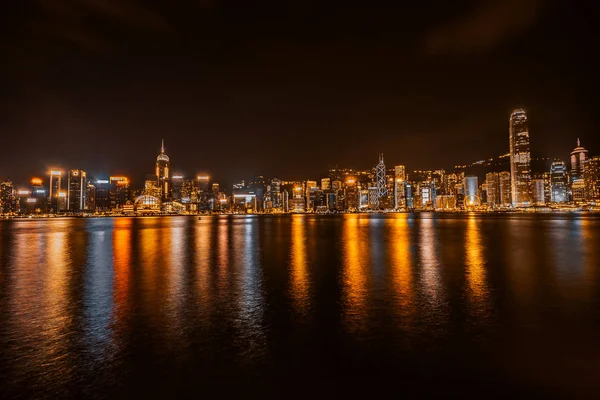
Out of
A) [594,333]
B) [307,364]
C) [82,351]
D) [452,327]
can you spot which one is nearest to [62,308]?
[82,351]

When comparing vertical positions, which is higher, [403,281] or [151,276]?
[151,276]

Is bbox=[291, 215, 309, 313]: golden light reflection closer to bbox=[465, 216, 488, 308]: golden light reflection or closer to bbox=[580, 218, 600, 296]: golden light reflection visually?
bbox=[465, 216, 488, 308]: golden light reflection

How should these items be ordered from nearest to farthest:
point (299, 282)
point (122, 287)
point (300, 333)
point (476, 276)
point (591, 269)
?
point (300, 333) → point (122, 287) → point (299, 282) → point (476, 276) → point (591, 269)

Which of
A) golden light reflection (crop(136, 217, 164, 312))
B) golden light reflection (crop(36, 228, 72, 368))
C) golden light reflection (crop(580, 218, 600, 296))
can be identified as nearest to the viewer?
golden light reflection (crop(36, 228, 72, 368))

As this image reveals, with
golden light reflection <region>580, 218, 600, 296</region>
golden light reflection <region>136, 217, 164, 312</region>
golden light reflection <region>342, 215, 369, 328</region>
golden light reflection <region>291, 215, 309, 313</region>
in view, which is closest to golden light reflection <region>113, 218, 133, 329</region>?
golden light reflection <region>136, 217, 164, 312</region>

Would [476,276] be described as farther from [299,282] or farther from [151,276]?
[151,276]

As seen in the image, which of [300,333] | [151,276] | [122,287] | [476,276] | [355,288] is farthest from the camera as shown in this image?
[151,276]

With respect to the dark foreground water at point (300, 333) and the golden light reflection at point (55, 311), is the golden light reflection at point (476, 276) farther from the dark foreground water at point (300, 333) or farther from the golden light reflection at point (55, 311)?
the golden light reflection at point (55, 311)

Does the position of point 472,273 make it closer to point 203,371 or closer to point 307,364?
point 307,364

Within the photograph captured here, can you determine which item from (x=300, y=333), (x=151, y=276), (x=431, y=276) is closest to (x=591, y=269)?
(x=431, y=276)

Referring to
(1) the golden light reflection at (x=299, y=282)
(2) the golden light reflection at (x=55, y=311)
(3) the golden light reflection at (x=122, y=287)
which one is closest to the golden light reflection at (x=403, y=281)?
(1) the golden light reflection at (x=299, y=282)

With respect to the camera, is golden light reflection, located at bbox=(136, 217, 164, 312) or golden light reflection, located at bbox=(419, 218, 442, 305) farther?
golden light reflection, located at bbox=(136, 217, 164, 312)

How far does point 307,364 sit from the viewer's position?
29.6ft

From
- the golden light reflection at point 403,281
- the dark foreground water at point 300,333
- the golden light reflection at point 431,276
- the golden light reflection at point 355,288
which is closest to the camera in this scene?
the dark foreground water at point 300,333
